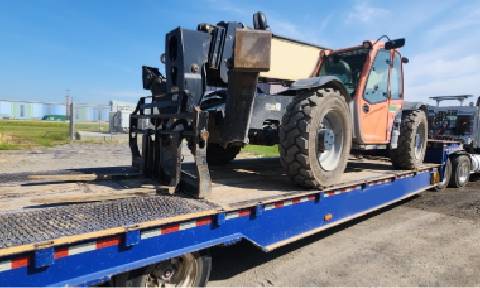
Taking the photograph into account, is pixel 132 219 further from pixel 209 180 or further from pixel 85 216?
pixel 209 180

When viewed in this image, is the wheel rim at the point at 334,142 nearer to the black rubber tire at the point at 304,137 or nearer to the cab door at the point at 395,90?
the black rubber tire at the point at 304,137

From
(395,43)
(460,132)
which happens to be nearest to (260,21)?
(395,43)

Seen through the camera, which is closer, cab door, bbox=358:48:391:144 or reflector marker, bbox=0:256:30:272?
reflector marker, bbox=0:256:30:272

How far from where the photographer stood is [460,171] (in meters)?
9.98

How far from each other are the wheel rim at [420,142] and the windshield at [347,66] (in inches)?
83.8

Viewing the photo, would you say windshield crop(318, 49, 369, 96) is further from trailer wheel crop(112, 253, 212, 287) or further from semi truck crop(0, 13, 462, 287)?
trailer wheel crop(112, 253, 212, 287)

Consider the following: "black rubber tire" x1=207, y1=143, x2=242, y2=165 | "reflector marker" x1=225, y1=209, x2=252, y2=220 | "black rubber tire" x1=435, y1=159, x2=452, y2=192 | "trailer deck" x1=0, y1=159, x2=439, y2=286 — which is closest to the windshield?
"trailer deck" x1=0, y1=159, x2=439, y2=286

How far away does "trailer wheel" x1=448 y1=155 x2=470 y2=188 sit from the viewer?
9.88 metres

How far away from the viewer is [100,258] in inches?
110

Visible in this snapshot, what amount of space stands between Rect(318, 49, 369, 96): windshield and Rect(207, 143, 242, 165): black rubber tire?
6.97 feet

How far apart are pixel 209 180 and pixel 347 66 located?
12.5 ft

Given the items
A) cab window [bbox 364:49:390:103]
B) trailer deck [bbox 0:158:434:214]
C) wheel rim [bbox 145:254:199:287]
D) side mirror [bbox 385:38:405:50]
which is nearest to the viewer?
wheel rim [bbox 145:254:199:287]

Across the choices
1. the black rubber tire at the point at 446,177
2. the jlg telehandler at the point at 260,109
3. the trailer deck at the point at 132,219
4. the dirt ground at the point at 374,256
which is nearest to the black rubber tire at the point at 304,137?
the jlg telehandler at the point at 260,109

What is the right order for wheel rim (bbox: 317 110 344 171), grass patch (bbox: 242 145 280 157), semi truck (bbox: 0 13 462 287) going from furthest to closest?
grass patch (bbox: 242 145 280 157) < wheel rim (bbox: 317 110 344 171) < semi truck (bbox: 0 13 462 287)
